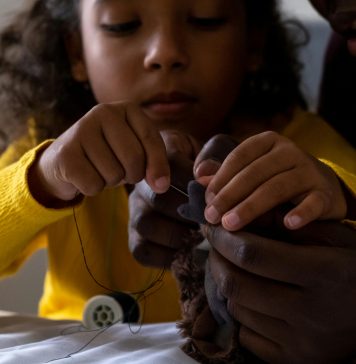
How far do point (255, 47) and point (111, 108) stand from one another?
Result: 0.43 metres

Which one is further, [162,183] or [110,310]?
[110,310]

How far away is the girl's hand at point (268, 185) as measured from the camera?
0.47 meters

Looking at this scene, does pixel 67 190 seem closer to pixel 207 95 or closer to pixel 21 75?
pixel 207 95

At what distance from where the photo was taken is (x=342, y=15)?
28.7 inches

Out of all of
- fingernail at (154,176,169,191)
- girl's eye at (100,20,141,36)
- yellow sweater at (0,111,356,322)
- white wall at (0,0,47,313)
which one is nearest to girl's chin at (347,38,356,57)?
yellow sweater at (0,111,356,322)

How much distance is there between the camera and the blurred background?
107cm

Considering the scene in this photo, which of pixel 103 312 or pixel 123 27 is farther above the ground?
pixel 123 27

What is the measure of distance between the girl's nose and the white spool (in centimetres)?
27

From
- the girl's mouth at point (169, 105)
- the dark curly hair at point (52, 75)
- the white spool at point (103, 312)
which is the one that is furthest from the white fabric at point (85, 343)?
the dark curly hair at point (52, 75)

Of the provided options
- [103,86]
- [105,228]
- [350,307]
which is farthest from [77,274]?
[350,307]

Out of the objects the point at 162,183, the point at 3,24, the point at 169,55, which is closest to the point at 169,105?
the point at 169,55

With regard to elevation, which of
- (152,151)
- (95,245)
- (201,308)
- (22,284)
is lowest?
(22,284)

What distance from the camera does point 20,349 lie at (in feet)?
1.78

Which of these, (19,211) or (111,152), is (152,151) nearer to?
(111,152)
